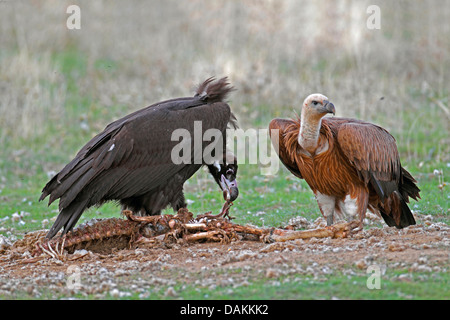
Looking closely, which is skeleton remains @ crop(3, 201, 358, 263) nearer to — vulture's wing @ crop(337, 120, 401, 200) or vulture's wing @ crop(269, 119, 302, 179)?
vulture's wing @ crop(337, 120, 401, 200)

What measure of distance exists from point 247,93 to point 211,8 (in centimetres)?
438


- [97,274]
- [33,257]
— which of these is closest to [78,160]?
[33,257]

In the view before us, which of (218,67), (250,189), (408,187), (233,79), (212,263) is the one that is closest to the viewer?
(212,263)

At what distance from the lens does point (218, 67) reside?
16922mm

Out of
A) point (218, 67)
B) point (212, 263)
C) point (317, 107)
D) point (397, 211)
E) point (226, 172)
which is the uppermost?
point (218, 67)

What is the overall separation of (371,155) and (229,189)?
6.22 feet

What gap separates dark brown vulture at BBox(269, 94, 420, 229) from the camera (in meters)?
7.83

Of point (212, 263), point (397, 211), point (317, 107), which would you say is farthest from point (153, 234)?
point (397, 211)

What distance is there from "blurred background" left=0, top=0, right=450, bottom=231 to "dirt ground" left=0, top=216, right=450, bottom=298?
4407mm

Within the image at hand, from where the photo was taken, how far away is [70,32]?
802 inches

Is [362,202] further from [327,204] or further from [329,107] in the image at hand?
[329,107]

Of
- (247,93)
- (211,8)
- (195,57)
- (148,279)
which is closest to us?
(148,279)

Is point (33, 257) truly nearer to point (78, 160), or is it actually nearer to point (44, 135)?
point (78, 160)

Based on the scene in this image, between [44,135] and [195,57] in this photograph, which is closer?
[44,135]
